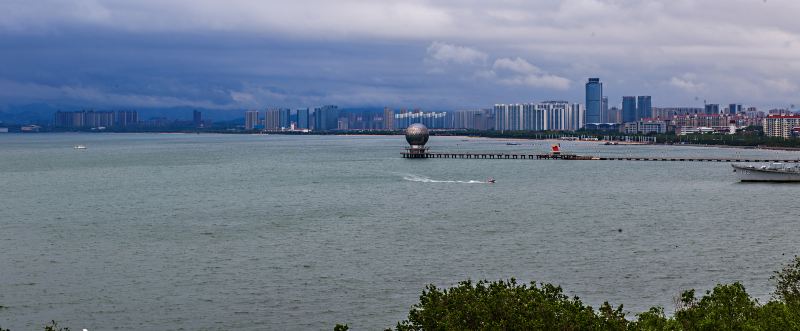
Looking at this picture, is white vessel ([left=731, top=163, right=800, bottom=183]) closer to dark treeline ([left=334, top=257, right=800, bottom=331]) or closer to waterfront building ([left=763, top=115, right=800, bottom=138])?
dark treeline ([left=334, top=257, right=800, bottom=331])

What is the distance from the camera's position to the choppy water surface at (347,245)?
1119 inches

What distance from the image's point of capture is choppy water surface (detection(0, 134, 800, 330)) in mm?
28422

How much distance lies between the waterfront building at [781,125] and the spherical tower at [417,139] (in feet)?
335

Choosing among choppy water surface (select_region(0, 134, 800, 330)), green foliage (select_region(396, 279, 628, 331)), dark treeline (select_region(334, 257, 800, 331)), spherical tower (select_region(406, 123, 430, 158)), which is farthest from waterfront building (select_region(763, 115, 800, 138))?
green foliage (select_region(396, 279, 628, 331))

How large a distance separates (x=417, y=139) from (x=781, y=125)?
10804 cm

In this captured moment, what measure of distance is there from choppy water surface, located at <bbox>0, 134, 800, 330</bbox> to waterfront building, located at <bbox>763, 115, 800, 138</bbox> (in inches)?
4951

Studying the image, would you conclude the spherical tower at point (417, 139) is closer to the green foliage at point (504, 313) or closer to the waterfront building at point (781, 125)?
the green foliage at point (504, 313)

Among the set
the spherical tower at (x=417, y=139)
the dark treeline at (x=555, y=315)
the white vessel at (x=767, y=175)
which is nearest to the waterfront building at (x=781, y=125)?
the spherical tower at (x=417, y=139)

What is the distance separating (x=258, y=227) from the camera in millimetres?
45344

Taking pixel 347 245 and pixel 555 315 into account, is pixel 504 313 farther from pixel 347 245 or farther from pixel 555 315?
pixel 347 245

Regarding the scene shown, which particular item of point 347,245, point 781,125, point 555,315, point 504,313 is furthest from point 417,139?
point 781,125

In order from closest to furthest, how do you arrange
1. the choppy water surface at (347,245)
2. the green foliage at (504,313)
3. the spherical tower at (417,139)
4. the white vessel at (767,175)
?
the green foliage at (504,313) → the choppy water surface at (347,245) → the white vessel at (767,175) → the spherical tower at (417,139)

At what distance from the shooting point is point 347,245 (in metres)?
39.0

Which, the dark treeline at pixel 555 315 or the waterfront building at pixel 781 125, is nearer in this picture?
the dark treeline at pixel 555 315
